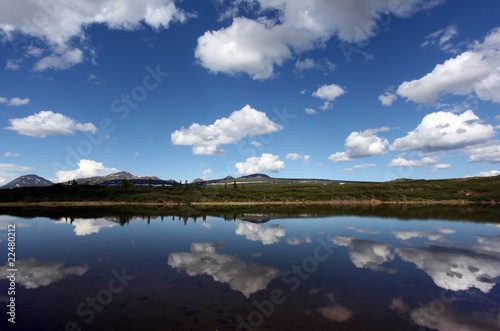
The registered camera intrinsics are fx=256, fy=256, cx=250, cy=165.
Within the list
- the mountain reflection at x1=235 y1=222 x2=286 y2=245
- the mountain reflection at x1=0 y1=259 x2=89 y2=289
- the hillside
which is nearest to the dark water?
the mountain reflection at x1=0 y1=259 x2=89 y2=289

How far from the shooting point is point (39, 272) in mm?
15734

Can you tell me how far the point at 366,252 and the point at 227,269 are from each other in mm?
11867

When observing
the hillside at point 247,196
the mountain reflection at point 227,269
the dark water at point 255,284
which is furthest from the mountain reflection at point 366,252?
the hillside at point 247,196

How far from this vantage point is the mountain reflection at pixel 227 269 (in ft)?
44.8

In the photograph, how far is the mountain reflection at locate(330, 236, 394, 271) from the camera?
17719 mm

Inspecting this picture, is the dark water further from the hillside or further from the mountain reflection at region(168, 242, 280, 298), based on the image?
the hillside

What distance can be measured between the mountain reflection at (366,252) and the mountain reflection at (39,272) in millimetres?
18367

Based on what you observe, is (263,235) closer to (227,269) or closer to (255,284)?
(227,269)

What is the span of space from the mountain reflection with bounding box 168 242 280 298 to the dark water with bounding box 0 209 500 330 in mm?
63

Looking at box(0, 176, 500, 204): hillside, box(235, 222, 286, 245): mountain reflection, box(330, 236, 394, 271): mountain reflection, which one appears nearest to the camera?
box(330, 236, 394, 271): mountain reflection

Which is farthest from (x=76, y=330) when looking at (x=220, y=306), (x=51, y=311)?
(x=220, y=306)

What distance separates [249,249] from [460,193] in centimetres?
9945

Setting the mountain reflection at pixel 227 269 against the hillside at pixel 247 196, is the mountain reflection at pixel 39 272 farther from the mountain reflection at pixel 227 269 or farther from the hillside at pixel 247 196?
the hillside at pixel 247 196

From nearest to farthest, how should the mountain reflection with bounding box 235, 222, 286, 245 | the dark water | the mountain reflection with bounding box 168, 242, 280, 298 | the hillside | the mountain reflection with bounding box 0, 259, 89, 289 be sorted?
the dark water → the mountain reflection with bounding box 168, 242, 280, 298 → the mountain reflection with bounding box 0, 259, 89, 289 → the mountain reflection with bounding box 235, 222, 286, 245 → the hillside
